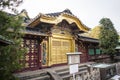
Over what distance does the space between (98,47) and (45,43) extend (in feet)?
44.5

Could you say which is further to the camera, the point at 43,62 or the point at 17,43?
the point at 43,62

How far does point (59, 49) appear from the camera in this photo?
18188 millimetres

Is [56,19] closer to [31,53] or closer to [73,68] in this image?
[31,53]

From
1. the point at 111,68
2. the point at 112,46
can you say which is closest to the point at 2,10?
the point at 111,68

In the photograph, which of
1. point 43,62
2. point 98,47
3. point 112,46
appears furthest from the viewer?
point 98,47

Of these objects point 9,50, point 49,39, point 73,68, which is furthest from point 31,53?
point 9,50

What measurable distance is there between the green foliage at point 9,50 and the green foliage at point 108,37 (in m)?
18.5

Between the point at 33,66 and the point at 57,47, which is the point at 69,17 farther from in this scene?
the point at 33,66

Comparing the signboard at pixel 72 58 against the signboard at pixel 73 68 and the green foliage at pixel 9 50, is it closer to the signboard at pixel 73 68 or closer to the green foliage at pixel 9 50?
the signboard at pixel 73 68

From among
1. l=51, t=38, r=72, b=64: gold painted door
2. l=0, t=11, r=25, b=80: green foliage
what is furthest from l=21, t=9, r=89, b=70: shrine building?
l=0, t=11, r=25, b=80: green foliage

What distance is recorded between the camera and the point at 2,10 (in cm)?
759

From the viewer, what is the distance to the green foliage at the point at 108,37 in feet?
81.1

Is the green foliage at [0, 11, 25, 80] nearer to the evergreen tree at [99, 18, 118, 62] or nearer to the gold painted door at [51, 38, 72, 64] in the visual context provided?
the gold painted door at [51, 38, 72, 64]

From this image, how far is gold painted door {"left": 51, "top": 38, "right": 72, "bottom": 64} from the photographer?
56.3ft
